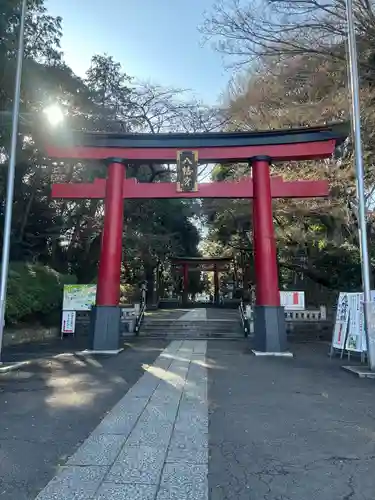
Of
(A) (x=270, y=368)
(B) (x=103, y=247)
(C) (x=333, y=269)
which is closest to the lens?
(A) (x=270, y=368)

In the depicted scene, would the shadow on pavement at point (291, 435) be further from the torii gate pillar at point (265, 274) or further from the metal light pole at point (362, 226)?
the torii gate pillar at point (265, 274)

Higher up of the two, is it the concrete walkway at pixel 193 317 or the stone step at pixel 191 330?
the concrete walkway at pixel 193 317

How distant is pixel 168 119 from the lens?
1848 centimetres

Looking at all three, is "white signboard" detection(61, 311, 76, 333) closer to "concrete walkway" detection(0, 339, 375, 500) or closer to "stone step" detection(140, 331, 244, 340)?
"stone step" detection(140, 331, 244, 340)

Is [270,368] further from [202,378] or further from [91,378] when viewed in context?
[91,378]

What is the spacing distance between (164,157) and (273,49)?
4.27 m

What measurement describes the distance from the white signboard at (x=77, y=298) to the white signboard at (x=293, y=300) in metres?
7.34

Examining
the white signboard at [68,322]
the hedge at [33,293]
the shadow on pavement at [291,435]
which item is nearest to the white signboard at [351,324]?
the shadow on pavement at [291,435]

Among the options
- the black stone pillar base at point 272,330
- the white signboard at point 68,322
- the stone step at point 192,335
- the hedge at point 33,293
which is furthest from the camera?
the stone step at point 192,335

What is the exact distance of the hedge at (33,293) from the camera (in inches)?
474

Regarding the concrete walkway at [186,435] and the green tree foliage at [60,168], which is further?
the green tree foliage at [60,168]

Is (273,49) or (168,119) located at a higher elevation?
(168,119)

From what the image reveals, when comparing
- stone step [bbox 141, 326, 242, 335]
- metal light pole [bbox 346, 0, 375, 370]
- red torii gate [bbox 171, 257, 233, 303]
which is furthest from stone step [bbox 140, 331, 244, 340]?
red torii gate [bbox 171, 257, 233, 303]

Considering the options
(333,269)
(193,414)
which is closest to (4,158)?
(193,414)
